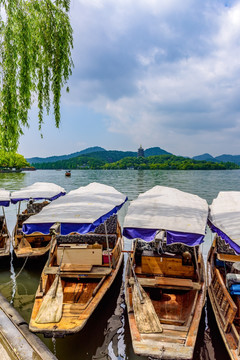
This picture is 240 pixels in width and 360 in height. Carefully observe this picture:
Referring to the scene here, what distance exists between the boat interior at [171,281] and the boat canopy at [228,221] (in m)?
1.60

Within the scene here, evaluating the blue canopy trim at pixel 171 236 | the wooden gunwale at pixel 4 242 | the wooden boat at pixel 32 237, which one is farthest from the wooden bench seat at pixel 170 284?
the wooden gunwale at pixel 4 242

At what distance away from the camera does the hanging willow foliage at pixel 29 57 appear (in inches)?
339

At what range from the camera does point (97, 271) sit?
7.88m

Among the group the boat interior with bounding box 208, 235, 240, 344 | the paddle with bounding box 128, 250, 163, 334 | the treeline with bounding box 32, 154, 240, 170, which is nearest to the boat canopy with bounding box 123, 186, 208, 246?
the boat interior with bounding box 208, 235, 240, 344

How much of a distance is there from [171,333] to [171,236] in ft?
6.93

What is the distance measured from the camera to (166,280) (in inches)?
280

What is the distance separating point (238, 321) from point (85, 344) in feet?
13.0

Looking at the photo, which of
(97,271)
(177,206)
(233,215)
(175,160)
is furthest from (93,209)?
(175,160)

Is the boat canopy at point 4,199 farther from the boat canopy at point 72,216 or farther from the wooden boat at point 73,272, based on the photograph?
the boat canopy at point 72,216

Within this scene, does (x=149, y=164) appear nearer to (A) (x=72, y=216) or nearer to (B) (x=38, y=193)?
(B) (x=38, y=193)

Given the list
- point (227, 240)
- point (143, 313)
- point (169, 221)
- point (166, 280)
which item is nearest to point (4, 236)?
point (166, 280)

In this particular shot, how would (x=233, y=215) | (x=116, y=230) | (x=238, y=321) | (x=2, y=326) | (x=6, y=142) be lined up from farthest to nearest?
(x=116, y=230) < (x=6, y=142) < (x=233, y=215) < (x=238, y=321) < (x=2, y=326)

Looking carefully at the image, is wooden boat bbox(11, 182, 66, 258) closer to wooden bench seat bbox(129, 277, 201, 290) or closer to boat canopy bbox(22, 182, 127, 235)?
boat canopy bbox(22, 182, 127, 235)

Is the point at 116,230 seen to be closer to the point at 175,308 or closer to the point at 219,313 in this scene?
the point at 175,308
